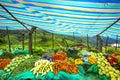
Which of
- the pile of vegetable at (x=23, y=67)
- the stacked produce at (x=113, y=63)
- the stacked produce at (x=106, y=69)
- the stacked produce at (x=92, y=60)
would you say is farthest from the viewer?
the stacked produce at (x=113, y=63)

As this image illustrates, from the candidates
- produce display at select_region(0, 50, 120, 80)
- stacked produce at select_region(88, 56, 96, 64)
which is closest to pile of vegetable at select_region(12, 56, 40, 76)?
produce display at select_region(0, 50, 120, 80)

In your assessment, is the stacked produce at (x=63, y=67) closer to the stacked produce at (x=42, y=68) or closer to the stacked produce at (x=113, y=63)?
the stacked produce at (x=42, y=68)

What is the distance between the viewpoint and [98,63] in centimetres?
546

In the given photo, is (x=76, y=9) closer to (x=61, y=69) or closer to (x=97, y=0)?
(x=97, y=0)

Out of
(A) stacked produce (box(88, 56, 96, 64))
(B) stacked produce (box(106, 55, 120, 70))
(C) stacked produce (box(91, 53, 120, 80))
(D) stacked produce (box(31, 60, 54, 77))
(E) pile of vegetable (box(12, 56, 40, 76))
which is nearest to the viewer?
(D) stacked produce (box(31, 60, 54, 77))

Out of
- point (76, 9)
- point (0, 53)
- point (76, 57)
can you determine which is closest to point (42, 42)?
point (0, 53)

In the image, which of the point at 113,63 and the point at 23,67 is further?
the point at 113,63

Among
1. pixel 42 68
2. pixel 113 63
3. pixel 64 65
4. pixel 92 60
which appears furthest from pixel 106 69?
pixel 42 68

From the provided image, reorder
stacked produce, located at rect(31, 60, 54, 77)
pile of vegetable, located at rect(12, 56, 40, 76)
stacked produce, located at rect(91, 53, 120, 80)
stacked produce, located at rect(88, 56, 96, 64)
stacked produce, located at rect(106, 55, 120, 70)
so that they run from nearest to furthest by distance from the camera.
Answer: stacked produce, located at rect(31, 60, 54, 77), pile of vegetable, located at rect(12, 56, 40, 76), stacked produce, located at rect(91, 53, 120, 80), stacked produce, located at rect(88, 56, 96, 64), stacked produce, located at rect(106, 55, 120, 70)

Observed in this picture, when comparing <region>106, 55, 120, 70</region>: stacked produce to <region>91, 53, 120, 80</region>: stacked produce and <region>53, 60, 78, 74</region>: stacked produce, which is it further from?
<region>53, 60, 78, 74</region>: stacked produce

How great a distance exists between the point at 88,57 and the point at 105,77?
2.58 ft

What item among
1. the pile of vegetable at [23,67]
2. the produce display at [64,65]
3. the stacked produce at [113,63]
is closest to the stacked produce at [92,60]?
the produce display at [64,65]

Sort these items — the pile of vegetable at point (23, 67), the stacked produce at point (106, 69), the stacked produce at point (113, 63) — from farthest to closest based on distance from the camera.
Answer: the stacked produce at point (113, 63)
the stacked produce at point (106, 69)
the pile of vegetable at point (23, 67)

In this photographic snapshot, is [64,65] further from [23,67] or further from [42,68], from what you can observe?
[23,67]
